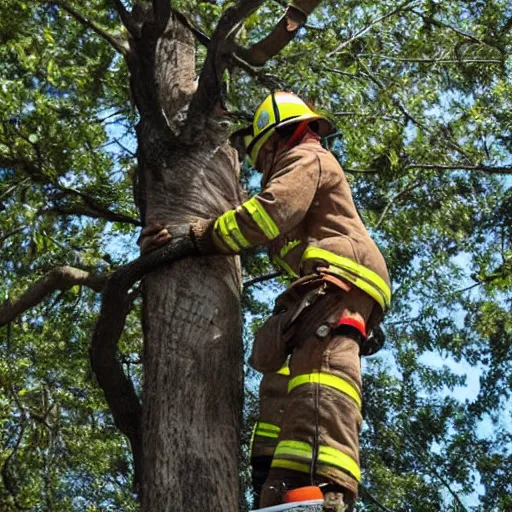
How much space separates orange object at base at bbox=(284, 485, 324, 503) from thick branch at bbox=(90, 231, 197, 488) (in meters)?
0.85

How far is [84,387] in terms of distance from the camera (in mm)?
8195

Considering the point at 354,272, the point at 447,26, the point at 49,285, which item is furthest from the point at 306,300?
the point at 447,26

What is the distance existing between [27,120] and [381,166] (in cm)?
229

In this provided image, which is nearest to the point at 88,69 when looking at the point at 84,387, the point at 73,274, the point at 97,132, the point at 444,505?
the point at 97,132

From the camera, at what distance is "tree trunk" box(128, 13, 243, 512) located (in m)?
2.85

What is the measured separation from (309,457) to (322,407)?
0.18 m

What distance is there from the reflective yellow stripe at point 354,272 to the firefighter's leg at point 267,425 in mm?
520

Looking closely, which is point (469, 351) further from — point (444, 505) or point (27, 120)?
point (27, 120)

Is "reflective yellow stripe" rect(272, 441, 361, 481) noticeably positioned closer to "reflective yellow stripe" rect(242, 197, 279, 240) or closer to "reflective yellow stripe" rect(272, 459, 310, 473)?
"reflective yellow stripe" rect(272, 459, 310, 473)

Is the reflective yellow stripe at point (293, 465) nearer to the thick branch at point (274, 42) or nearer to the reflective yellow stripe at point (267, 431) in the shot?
the reflective yellow stripe at point (267, 431)

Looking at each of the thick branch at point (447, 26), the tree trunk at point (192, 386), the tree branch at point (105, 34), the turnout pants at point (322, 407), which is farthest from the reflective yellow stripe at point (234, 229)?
the thick branch at point (447, 26)

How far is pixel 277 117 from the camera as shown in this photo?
3.58 metres

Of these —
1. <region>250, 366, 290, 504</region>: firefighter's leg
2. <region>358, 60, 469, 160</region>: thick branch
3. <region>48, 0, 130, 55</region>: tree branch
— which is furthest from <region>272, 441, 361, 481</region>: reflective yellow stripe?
<region>358, 60, 469, 160</region>: thick branch

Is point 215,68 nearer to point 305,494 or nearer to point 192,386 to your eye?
point 192,386
